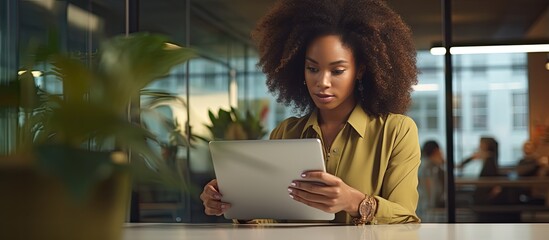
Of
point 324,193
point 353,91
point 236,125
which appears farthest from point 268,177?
point 236,125

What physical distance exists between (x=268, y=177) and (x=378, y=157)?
642 millimetres

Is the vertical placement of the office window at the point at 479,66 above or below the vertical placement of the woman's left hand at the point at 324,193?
above

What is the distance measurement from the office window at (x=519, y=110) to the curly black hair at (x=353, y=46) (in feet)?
6.94

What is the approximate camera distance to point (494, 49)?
506 cm

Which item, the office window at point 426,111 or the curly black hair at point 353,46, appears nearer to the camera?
the curly black hair at point 353,46

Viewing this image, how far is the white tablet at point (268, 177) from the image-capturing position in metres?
2.10

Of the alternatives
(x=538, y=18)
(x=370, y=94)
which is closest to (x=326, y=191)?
(x=370, y=94)

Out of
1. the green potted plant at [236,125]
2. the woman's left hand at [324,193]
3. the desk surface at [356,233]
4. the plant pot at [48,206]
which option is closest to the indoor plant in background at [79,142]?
the plant pot at [48,206]

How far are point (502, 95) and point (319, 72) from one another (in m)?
2.35

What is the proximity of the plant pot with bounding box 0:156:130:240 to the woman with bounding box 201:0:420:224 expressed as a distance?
161 cm

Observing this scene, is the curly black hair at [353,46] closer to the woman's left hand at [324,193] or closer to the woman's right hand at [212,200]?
the woman's left hand at [324,193]

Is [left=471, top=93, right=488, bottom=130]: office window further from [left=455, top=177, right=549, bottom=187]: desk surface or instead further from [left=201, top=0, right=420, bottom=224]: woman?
[left=201, top=0, right=420, bottom=224]: woman

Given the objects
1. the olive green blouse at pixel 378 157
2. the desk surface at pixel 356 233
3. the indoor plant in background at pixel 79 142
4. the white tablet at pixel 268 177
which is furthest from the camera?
the olive green blouse at pixel 378 157

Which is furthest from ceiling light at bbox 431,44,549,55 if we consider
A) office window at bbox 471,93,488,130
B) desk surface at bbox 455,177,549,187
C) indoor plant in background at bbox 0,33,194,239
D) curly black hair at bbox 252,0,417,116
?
indoor plant in background at bbox 0,33,194,239
